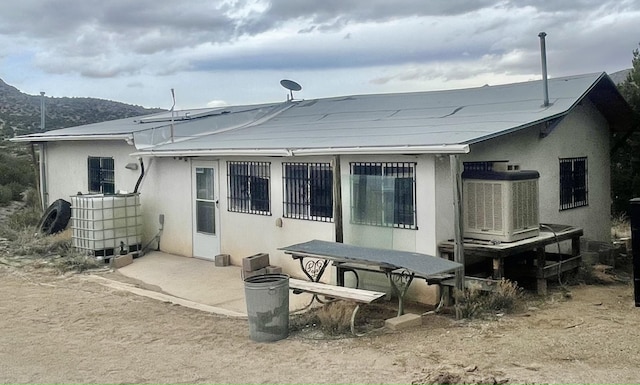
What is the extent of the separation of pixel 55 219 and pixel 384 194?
30.8 feet

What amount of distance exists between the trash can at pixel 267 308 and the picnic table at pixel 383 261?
999 mm

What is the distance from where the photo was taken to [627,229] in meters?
15.3

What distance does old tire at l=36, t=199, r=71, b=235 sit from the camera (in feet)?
50.0

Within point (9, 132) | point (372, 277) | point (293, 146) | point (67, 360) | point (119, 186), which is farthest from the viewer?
point (9, 132)

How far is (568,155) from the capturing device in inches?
452

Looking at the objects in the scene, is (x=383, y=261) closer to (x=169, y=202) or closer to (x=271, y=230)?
(x=271, y=230)

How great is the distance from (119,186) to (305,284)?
7.93 metres

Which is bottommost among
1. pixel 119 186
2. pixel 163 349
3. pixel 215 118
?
pixel 163 349

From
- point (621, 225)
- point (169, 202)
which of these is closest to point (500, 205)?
point (169, 202)

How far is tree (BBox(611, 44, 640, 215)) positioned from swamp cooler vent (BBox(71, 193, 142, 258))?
10.7m

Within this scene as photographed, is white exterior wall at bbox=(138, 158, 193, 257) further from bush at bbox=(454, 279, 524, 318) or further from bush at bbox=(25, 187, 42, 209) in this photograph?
bush at bbox=(25, 187, 42, 209)

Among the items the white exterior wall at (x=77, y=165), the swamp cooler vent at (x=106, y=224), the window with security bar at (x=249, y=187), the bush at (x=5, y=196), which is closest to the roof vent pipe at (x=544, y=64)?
the window with security bar at (x=249, y=187)

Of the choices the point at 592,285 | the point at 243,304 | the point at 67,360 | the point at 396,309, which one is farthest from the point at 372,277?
the point at 67,360

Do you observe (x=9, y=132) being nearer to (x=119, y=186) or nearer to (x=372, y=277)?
(x=119, y=186)
